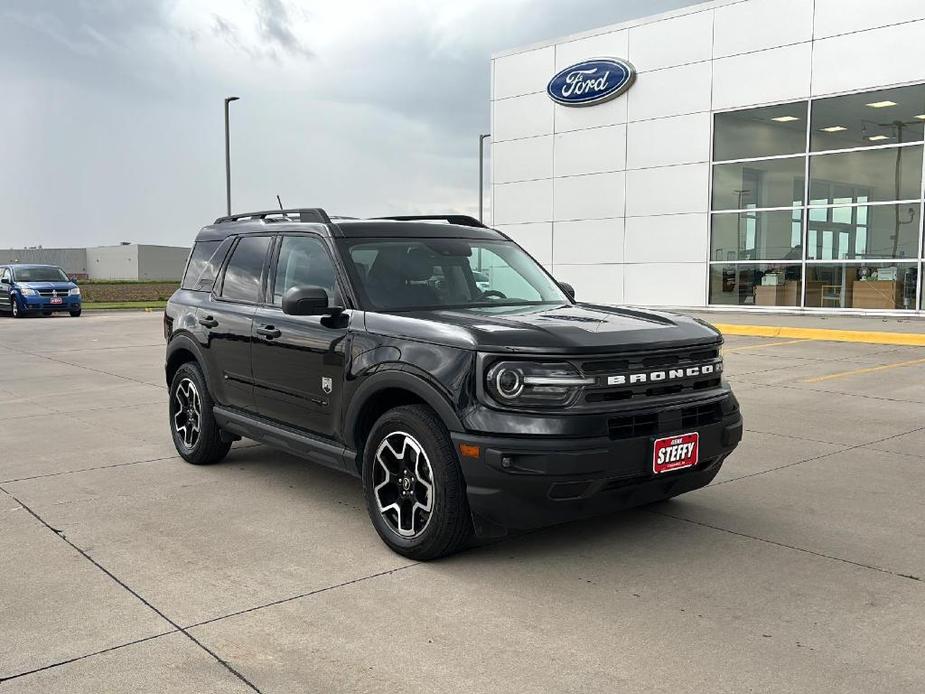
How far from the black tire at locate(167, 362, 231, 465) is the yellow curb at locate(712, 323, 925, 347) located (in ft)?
38.8

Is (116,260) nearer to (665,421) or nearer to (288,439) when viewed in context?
(288,439)

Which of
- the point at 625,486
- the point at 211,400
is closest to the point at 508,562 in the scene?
the point at 625,486

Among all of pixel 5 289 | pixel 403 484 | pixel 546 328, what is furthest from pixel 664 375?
pixel 5 289

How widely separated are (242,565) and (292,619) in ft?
2.46

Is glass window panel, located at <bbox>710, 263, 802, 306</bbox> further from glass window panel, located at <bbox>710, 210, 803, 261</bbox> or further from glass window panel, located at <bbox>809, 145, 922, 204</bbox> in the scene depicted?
glass window panel, located at <bbox>809, 145, 922, 204</bbox>

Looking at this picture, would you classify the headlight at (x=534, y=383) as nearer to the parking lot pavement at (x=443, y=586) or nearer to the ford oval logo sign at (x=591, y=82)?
the parking lot pavement at (x=443, y=586)

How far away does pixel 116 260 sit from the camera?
75.1 metres

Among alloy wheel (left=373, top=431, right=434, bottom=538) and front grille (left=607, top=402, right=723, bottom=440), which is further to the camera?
alloy wheel (left=373, top=431, right=434, bottom=538)

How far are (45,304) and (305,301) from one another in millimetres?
23832

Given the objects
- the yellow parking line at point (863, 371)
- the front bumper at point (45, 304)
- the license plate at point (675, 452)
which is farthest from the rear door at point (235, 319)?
the front bumper at point (45, 304)

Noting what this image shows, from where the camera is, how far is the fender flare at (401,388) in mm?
4102

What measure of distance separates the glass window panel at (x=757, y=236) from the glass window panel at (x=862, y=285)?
0.81 m

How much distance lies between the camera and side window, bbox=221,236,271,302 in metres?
5.79

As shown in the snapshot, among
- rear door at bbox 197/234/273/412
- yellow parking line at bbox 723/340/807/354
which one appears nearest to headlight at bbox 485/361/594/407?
rear door at bbox 197/234/273/412
